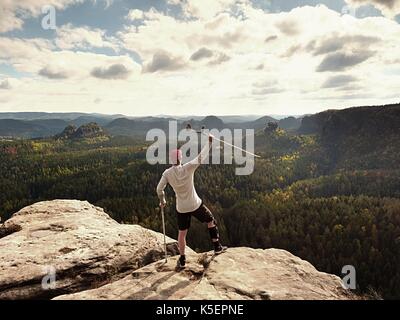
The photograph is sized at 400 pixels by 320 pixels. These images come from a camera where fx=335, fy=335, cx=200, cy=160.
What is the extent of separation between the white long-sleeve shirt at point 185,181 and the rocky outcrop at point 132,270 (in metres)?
2.57

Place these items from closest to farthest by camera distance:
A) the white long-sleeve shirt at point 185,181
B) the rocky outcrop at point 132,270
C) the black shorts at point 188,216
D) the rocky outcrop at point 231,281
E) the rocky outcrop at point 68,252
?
1. the rocky outcrop at point 231,281
2. the rocky outcrop at point 132,270
3. the rocky outcrop at point 68,252
4. the white long-sleeve shirt at point 185,181
5. the black shorts at point 188,216

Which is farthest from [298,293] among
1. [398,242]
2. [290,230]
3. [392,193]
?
[392,193]

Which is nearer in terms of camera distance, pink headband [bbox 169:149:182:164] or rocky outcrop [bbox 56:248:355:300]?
rocky outcrop [bbox 56:248:355:300]

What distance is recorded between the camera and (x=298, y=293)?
11305mm

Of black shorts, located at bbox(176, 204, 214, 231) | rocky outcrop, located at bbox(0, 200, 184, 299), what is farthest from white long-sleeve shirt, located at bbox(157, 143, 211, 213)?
rocky outcrop, located at bbox(0, 200, 184, 299)

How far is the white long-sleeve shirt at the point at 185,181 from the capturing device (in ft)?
42.8

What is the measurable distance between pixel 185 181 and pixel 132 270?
499 centimetres

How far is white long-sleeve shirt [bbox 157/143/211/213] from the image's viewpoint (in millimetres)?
13038

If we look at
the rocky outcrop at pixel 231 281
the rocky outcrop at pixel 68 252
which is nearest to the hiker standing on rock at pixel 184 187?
the rocky outcrop at pixel 231 281

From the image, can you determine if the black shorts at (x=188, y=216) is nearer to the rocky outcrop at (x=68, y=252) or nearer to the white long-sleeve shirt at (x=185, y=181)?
the white long-sleeve shirt at (x=185, y=181)

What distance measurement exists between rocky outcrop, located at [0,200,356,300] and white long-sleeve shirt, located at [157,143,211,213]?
257 centimetres

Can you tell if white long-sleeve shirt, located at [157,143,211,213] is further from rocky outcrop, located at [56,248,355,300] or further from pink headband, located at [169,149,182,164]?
rocky outcrop, located at [56,248,355,300]
